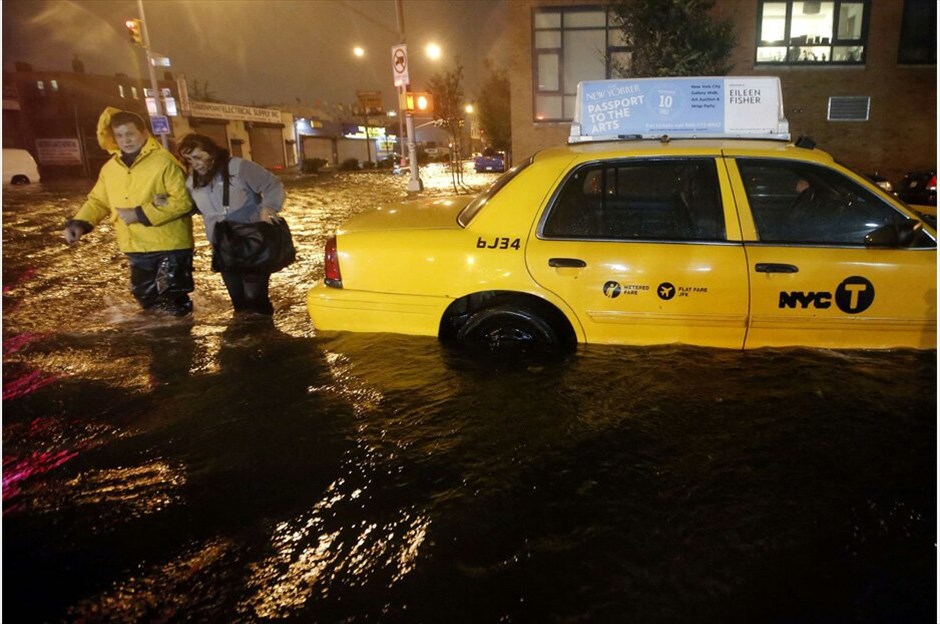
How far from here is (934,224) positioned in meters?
3.61

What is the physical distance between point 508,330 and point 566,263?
23.1 inches

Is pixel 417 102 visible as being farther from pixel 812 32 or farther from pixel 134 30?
pixel 134 30

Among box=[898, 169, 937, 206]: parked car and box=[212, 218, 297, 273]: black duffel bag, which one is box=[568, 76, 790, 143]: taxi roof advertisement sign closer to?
box=[212, 218, 297, 273]: black duffel bag

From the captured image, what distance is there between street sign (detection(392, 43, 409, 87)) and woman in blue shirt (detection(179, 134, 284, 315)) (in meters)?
12.5

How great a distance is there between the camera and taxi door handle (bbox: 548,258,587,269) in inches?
140

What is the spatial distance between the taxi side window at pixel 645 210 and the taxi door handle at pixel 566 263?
15 cm

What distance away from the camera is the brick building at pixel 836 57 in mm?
14820

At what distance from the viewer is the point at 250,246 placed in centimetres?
467

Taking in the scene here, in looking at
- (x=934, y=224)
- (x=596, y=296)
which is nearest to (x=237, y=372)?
(x=596, y=296)

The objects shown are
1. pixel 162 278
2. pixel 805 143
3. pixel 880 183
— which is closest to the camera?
pixel 805 143

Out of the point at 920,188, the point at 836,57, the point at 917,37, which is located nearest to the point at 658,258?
the point at 920,188

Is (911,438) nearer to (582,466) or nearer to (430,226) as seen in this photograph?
(582,466)

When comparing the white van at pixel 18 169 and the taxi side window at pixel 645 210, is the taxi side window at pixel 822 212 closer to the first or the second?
the taxi side window at pixel 645 210

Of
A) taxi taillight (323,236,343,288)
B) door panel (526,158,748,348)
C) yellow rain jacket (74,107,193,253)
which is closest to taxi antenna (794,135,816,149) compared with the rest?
door panel (526,158,748,348)
